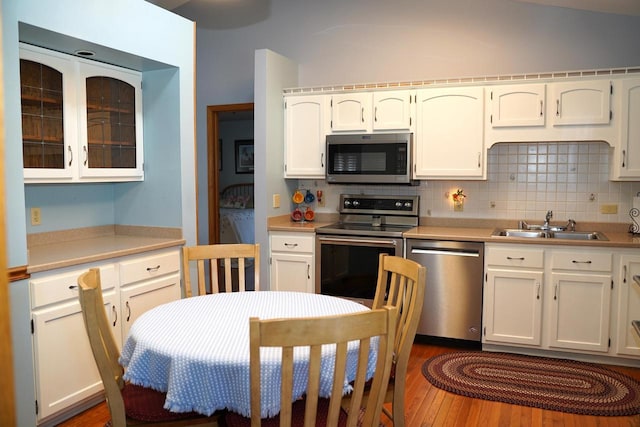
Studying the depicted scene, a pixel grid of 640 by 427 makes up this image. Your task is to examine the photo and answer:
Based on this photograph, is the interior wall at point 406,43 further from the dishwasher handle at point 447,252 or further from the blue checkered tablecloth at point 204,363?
the blue checkered tablecloth at point 204,363

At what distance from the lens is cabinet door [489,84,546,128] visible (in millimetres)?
3746

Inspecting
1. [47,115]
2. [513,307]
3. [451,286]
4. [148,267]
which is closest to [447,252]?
[451,286]

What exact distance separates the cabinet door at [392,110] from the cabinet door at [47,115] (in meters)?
2.20

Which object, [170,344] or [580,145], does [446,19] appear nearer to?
[580,145]

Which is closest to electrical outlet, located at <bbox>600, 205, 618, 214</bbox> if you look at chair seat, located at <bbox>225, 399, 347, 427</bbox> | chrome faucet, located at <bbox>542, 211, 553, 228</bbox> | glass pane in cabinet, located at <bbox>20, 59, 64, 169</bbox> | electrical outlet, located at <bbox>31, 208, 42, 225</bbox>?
chrome faucet, located at <bbox>542, 211, 553, 228</bbox>

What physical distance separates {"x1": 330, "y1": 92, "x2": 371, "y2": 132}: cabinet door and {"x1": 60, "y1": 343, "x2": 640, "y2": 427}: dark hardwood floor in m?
2.10

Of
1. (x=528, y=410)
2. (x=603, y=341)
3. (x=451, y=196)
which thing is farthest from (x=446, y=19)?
(x=528, y=410)

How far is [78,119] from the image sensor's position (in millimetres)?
3111

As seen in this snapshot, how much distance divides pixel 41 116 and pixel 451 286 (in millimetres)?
2833

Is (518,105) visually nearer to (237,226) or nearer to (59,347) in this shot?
(59,347)

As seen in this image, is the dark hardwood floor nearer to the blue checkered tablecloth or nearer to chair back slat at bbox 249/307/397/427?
the blue checkered tablecloth

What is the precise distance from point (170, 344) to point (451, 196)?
303 centimetres

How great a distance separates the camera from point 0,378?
2.23 feet

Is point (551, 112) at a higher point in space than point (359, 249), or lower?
higher
